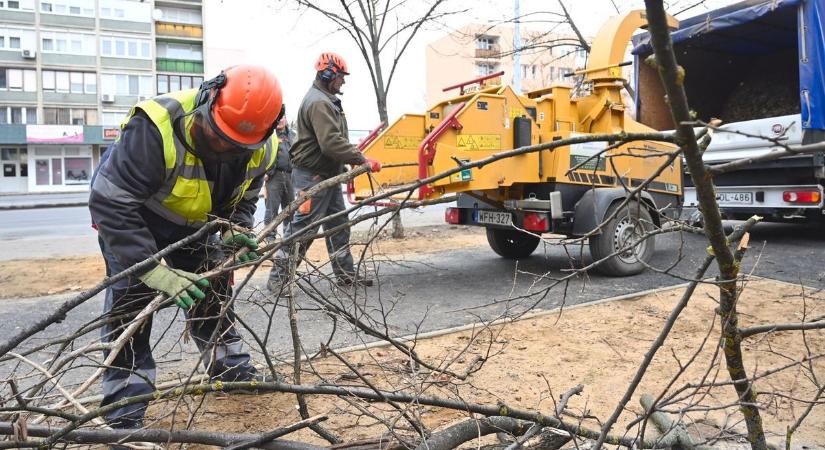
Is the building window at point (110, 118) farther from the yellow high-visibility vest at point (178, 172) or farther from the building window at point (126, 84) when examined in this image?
the yellow high-visibility vest at point (178, 172)

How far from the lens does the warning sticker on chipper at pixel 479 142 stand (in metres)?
5.75

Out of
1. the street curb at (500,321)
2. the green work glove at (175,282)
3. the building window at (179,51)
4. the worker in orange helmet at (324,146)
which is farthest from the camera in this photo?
the building window at (179,51)

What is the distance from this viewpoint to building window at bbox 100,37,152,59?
43469 millimetres

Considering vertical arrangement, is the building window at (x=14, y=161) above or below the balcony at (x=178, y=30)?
below

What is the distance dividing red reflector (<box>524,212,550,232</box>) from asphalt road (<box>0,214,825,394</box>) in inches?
19.9

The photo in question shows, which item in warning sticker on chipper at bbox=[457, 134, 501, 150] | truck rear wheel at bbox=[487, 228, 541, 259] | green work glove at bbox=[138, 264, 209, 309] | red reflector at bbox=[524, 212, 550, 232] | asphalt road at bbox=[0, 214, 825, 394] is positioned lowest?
asphalt road at bbox=[0, 214, 825, 394]

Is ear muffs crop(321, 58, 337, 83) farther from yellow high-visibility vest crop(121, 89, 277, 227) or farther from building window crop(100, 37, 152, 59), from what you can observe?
building window crop(100, 37, 152, 59)

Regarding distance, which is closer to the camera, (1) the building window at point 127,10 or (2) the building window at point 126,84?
(2) the building window at point 126,84

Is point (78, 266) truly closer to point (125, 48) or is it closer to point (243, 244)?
point (243, 244)

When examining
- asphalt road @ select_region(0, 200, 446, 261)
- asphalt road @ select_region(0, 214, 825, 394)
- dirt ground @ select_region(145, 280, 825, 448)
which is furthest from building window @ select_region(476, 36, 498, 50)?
dirt ground @ select_region(145, 280, 825, 448)

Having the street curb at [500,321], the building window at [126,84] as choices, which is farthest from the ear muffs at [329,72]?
the building window at [126,84]

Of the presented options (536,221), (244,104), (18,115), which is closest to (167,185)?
(244,104)

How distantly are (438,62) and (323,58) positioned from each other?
63.3 meters

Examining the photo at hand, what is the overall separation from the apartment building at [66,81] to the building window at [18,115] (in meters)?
0.06
